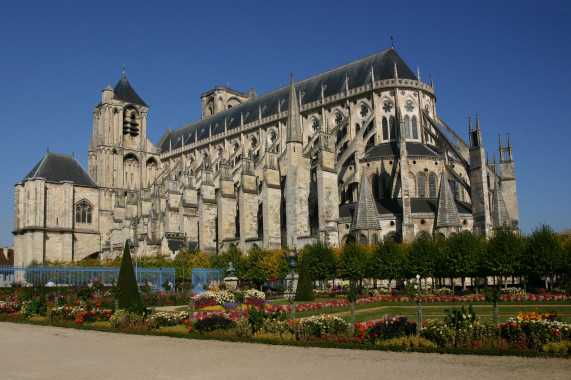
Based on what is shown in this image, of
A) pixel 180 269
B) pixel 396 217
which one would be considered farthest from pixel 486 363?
pixel 180 269

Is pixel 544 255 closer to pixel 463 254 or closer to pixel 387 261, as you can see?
pixel 463 254

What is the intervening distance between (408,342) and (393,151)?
3103 cm

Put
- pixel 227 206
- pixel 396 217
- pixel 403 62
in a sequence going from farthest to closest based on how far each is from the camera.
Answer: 1. pixel 403 62
2. pixel 227 206
3. pixel 396 217

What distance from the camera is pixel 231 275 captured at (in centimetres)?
2948

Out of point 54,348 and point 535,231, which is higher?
point 535,231

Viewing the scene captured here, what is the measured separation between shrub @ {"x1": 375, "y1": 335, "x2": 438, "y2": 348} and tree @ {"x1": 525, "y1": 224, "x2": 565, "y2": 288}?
1982cm

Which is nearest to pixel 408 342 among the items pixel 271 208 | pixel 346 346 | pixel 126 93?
pixel 346 346

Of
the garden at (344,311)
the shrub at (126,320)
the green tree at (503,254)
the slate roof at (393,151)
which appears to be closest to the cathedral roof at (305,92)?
the slate roof at (393,151)

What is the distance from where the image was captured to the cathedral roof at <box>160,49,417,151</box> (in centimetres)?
4744

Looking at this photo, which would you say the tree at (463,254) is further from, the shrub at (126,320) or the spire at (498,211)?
the shrub at (126,320)

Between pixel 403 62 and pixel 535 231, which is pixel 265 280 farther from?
pixel 403 62

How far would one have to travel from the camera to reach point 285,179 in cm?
4244

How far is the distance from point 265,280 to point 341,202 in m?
8.98

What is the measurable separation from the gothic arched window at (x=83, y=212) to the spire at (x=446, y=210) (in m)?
38.1
